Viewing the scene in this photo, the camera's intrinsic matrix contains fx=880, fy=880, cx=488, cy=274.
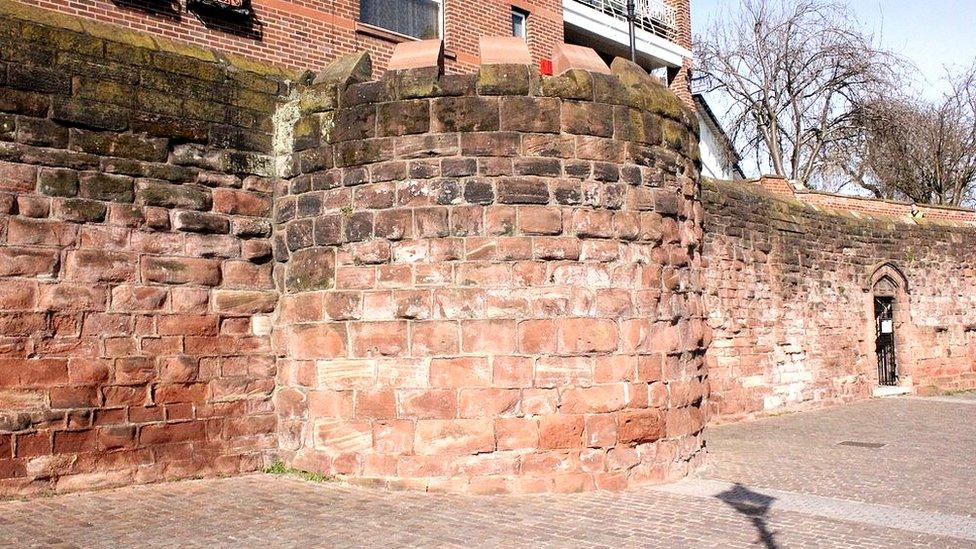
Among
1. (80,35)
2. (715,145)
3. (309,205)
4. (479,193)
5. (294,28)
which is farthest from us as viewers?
(715,145)

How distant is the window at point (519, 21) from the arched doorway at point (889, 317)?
9.07 meters

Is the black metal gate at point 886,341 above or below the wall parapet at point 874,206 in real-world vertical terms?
below

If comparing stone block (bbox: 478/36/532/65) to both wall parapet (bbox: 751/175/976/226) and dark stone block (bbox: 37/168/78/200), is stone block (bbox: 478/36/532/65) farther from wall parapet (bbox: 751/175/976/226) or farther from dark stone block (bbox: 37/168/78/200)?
wall parapet (bbox: 751/175/976/226)

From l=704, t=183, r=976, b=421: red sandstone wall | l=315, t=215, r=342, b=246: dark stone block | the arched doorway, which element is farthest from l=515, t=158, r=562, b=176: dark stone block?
the arched doorway

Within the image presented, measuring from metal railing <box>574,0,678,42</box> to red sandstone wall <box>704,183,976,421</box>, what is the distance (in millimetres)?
6706

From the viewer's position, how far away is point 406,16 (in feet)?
48.4

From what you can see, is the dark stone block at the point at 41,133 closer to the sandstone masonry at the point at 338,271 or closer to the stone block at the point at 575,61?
the sandstone masonry at the point at 338,271

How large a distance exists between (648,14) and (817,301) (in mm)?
9210

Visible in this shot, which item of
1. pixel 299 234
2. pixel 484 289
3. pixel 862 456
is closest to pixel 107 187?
pixel 299 234

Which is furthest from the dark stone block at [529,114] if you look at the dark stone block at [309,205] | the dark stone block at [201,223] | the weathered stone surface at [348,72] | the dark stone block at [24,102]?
the dark stone block at [24,102]

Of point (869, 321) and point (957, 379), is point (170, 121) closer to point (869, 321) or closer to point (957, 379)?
point (869, 321)

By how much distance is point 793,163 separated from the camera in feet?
116

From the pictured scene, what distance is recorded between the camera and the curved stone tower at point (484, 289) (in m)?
7.75

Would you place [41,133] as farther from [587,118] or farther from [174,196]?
[587,118]
